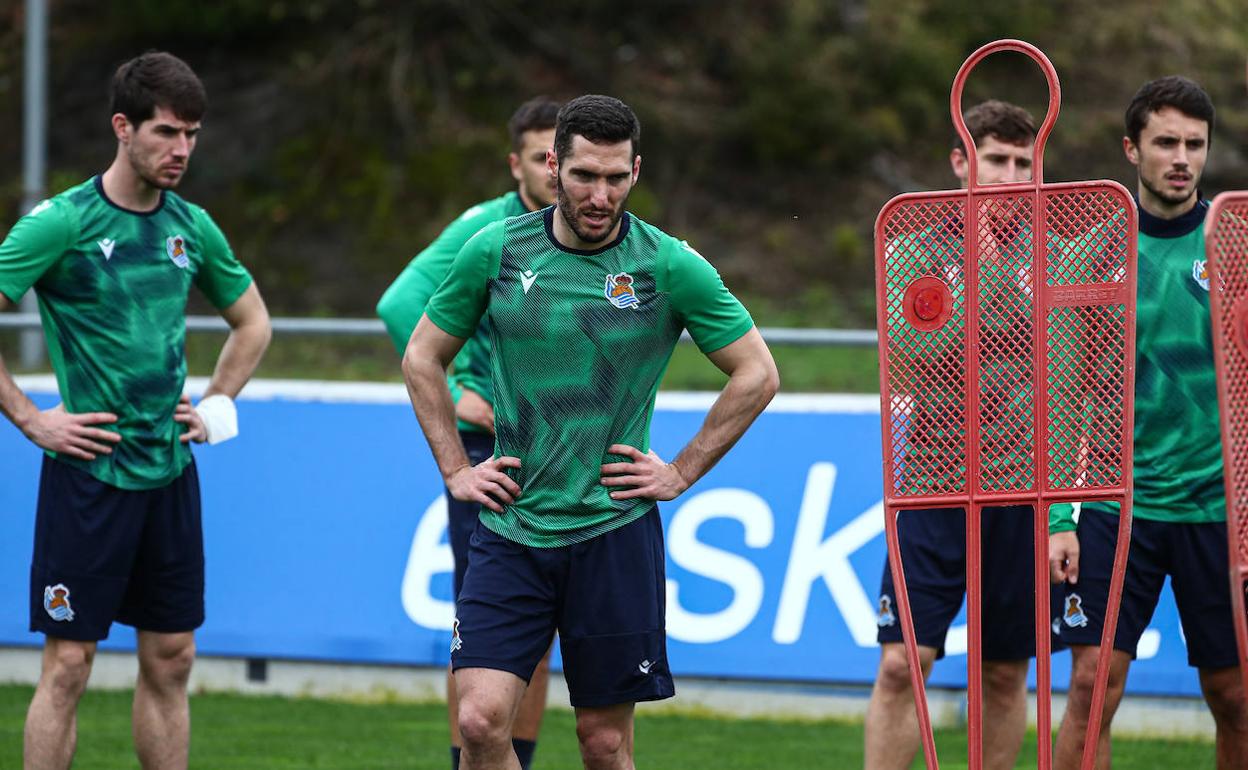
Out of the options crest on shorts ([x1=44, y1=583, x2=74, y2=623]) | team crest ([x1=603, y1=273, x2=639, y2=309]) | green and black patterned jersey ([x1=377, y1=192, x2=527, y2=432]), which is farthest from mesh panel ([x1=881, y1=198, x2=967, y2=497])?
crest on shorts ([x1=44, y1=583, x2=74, y2=623])

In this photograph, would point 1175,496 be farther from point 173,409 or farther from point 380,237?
point 380,237

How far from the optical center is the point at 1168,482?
16.0 ft

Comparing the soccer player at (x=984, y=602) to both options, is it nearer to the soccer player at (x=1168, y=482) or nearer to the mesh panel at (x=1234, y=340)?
the soccer player at (x=1168, y=482)

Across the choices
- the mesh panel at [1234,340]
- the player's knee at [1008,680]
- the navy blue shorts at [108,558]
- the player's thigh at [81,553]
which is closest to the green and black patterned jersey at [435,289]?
the navy blue shorts at [108,558]

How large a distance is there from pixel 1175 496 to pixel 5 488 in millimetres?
5205

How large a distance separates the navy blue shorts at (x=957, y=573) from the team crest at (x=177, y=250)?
2.54 metres

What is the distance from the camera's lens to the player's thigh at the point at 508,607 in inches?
168

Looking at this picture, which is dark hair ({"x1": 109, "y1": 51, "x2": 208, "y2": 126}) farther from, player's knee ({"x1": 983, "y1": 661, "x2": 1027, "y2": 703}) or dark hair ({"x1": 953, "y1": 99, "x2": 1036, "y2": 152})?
player's knee ({"x1": 983, "y1": 661, "x2": 1027, "y2": 703})

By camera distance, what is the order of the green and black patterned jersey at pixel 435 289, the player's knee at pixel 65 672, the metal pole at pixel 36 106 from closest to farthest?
the player's knee at pixel 65 672 < the green and black patterned jersey at pixel 435 289 < the metal pole at pixel 36 106

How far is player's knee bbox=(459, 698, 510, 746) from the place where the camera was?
4156 millimetres

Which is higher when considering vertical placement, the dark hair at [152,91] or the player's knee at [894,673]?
the dark hair at [152,91]

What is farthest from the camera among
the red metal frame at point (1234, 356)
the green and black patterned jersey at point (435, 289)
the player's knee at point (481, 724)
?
the green and black patterned jersey at point (435, 289)

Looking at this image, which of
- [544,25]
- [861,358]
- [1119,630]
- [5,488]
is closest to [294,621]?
[5,488]

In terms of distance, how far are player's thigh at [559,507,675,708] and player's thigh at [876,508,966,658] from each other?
1202 millimetres
